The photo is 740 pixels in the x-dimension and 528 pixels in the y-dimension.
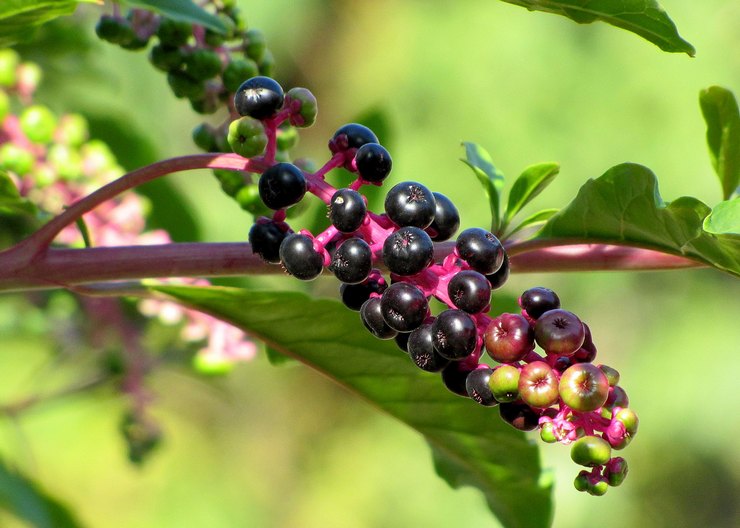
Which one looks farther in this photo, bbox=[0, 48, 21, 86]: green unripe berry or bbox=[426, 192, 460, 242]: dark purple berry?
bbox=[0, 48, 21, 86]: green unripe berry

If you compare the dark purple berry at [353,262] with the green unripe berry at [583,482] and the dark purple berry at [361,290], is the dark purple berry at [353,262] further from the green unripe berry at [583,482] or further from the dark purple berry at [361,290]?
the green unripe berry at [583,482]

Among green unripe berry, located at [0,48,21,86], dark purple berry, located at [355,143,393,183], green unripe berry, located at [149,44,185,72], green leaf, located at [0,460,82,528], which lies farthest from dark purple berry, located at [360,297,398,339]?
green unripe berry, located at [0,48,21,86]

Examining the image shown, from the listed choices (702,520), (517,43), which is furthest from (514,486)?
(702,520)

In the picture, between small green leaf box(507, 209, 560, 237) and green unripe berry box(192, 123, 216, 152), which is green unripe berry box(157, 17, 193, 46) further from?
small green leaf box(507, 209, 560, 237)

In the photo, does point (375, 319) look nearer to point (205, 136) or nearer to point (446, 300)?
point (446, 300)

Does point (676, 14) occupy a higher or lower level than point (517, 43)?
higher

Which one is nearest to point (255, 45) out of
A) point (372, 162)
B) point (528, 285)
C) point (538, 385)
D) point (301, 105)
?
point (301, 105)

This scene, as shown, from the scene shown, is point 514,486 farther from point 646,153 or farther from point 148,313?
point 646,153
